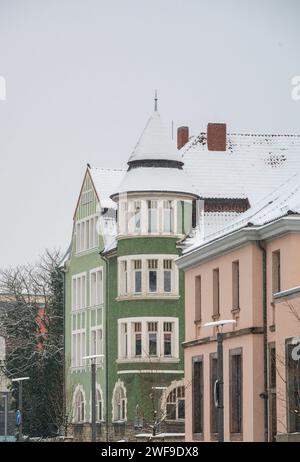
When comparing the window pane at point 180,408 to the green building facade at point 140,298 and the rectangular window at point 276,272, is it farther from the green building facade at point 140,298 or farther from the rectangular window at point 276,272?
the rectangular window at point 276,272

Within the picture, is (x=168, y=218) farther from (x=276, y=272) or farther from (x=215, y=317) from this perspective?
(x=276, y=272)

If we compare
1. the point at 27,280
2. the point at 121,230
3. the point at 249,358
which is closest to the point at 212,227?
the point at 121,230

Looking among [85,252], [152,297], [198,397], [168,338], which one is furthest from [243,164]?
[198,397]

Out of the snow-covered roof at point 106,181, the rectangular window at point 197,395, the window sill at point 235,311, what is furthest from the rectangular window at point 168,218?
the window sill at point 235,311

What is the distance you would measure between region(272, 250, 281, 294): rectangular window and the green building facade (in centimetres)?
2085

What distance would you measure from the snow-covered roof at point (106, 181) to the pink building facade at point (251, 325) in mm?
24111

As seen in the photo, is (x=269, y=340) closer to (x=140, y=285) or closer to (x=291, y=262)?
(x=291, y=262)

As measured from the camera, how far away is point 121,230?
68375 millimetres

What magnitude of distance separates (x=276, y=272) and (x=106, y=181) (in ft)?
107

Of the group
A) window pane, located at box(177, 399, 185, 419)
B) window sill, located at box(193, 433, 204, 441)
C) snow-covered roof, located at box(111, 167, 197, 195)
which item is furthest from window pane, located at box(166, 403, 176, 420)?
window sill, located at box(193, 433, 204, 441)

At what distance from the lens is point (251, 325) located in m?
43.7

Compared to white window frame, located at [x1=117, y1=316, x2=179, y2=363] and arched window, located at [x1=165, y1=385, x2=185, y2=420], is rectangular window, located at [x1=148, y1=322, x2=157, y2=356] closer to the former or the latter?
white window frame, located at [x1=117, y1=316, x2=179, y2=363]

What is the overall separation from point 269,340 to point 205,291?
5.62 m

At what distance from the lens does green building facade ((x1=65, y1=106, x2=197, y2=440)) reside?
66.0 m
